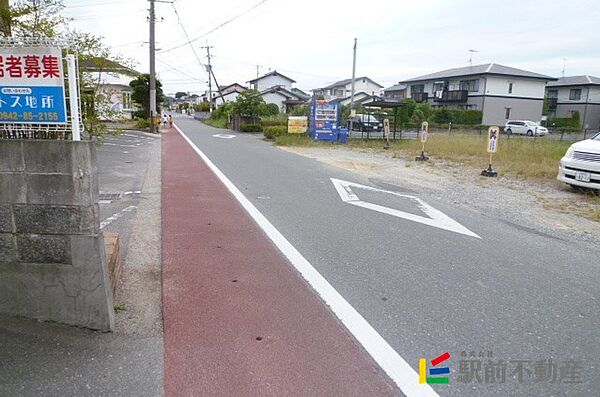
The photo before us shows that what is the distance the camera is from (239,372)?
282 cm

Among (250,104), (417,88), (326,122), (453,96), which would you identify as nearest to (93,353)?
(326,122)

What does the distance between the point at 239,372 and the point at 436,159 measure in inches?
581

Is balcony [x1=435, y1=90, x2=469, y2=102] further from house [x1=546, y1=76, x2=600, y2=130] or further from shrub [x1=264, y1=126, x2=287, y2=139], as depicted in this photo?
shrub [x1=264, y1=126, x2=287, y2=139]

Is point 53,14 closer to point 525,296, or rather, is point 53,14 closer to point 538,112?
point 525,296

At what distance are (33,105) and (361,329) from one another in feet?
9.27

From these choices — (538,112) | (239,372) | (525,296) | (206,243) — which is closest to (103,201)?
(206,243)

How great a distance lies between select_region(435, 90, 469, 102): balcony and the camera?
47366 millimetres

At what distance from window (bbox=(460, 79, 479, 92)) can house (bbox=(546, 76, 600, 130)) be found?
1126 cm

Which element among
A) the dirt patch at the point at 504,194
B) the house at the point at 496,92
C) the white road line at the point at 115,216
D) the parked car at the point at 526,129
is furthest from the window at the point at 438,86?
the white road line at the point at 115,216

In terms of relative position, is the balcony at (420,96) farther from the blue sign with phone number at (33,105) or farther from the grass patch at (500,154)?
the blue sign with phone number at (33,105)

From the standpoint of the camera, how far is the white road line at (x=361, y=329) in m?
2.75

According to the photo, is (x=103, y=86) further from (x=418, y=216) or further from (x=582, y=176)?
(x=582, y=176)

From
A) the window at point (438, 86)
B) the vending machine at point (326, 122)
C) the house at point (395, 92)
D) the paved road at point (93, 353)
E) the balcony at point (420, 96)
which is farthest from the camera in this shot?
the house at point (395, 92)

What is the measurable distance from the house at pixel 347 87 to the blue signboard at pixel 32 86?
215ft
